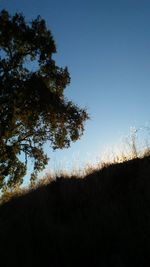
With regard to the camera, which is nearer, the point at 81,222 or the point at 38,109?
the point at 81,222

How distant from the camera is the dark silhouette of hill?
25.0 ft

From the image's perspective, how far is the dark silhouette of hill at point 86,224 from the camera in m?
7.61

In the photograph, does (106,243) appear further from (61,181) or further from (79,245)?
(61,181)

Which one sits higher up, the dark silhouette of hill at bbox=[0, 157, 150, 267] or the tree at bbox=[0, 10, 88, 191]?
the tree at bbox=[0, 10, 88, 191]

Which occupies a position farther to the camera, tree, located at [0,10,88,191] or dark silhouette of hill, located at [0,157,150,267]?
tree, located at [0,10,88,191]

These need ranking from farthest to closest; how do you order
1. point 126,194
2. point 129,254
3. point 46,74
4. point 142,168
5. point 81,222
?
point 46,74 → point 142,168 → point 126,194 → point 81,222 → point 129,254

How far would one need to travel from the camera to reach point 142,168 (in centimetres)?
1204

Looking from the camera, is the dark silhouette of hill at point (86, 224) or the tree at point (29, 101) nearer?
the dark silhouette of hill at point (86, 224)

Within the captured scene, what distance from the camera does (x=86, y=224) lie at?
8.98m

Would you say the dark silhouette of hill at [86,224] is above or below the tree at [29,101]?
below

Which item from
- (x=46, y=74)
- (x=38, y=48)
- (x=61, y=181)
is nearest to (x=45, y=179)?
(x=61, y=181)

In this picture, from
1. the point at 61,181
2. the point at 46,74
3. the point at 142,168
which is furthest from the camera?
the point at 46,74

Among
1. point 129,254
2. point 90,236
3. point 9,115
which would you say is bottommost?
point 129,254

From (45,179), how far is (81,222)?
279 inches
